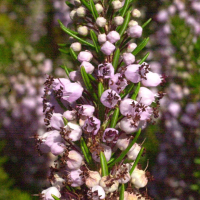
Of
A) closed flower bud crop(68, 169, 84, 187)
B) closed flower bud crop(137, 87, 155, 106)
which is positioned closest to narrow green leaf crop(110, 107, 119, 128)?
closed flower bud crop(137, 87, 155, 106)

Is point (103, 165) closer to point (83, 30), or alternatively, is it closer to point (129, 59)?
point (129, 59)

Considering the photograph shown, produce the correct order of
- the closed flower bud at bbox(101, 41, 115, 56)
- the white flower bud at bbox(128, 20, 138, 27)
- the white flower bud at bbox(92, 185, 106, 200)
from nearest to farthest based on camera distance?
the white flower bud at bbox(92, 185, 106, 200), the closed flower bud at bbox(101, 41, 115, 56), the white flower bud at bbox(128, 20, 138, 27)

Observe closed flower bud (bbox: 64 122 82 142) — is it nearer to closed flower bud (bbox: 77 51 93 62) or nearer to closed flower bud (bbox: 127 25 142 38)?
closed flower bud (bbox: 77 51 93 62)

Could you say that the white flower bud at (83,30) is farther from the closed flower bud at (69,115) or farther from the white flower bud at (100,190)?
the white flower bud at (100,190)

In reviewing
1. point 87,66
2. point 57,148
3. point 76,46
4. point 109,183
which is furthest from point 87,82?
point 109,183

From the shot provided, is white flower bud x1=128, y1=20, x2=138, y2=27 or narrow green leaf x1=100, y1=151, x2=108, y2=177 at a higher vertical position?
white flower bud x1=128, y1=20, x2=138, y2=27

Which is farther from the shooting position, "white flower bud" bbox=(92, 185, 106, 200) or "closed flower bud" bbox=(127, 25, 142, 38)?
"closed flower bud" bbox=(127, 25, 142, 38)

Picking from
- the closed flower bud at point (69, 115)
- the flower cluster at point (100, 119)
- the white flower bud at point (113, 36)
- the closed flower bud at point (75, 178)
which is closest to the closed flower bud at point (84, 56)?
the flower cluster at point (100, 119)
